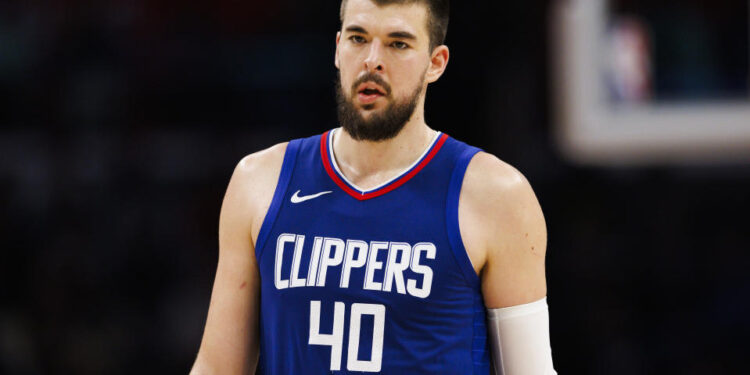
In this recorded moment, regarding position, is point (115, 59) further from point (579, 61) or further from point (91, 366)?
point (579, 61)

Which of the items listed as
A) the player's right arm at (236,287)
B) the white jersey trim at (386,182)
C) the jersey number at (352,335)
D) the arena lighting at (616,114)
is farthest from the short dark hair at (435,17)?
the arena lighting at (616,114)

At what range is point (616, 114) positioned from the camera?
16.5 feet

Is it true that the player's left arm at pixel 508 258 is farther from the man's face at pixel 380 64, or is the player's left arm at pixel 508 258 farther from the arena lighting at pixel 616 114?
the arena lighting at pixel 616 114

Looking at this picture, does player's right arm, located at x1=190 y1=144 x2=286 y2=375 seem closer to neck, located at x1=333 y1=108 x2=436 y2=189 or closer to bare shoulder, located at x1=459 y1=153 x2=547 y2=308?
neck, located at x1=333 y1=108 x2=436 y2=189

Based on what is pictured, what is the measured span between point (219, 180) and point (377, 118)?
3.93 m

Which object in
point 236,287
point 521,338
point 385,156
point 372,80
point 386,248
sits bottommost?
point 521,338

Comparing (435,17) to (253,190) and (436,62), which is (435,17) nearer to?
(436,62)

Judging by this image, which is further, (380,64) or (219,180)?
(219,180)

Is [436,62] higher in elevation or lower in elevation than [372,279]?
higher

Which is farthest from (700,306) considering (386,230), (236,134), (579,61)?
(386,230)

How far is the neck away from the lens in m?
2.41

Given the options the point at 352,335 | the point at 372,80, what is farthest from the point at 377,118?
the point at 352,335

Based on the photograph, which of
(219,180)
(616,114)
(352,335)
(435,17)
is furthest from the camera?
(219,180)

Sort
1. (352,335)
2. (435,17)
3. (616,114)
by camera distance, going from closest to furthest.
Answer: (352,335)
(435,17)
(616,114)
